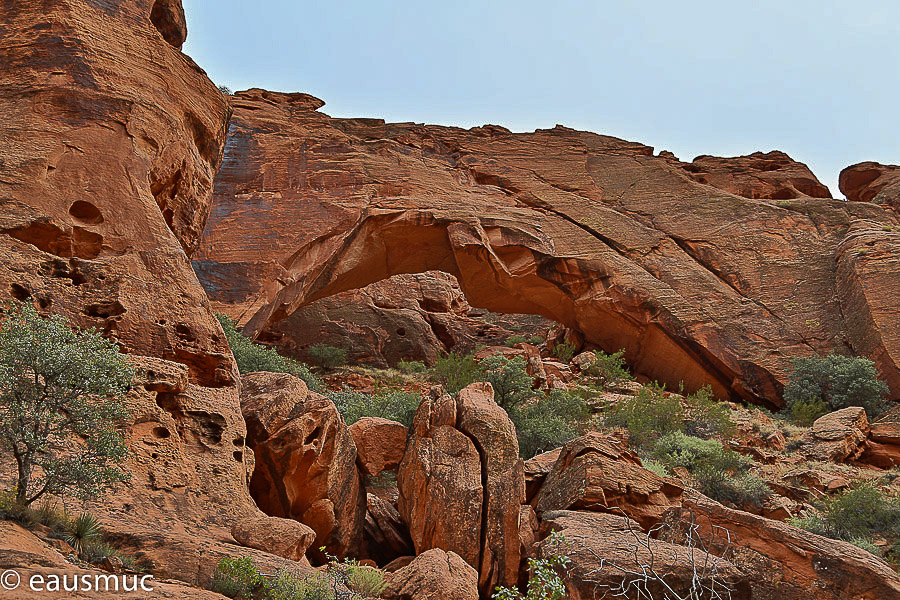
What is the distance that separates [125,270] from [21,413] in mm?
2935

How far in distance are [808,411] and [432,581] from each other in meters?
12.8

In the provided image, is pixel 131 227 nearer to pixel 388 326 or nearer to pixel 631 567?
pixel 631 567

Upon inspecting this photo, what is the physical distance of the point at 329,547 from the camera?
7328 millimetres

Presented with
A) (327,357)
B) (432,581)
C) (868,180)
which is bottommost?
(432,581)

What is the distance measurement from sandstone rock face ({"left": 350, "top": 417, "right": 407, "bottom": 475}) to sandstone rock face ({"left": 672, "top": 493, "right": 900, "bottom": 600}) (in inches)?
148

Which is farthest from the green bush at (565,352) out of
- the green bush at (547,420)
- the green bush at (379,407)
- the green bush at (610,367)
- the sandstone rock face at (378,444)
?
the sandstone rock face at (378,444)

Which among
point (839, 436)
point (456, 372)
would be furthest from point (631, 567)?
point (456, 372)

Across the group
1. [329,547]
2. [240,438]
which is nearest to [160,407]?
[240,438]

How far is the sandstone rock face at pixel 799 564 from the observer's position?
19.8 ft

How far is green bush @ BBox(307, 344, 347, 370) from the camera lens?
2095 centimetres

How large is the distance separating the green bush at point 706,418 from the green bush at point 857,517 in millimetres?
3973

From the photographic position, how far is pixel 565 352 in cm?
2255

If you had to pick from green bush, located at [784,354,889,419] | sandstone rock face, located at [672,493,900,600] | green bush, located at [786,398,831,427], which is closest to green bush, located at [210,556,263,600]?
sandstone rock face, located at [672,493,900,600]

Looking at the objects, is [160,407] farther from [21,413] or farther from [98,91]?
[98,91]
